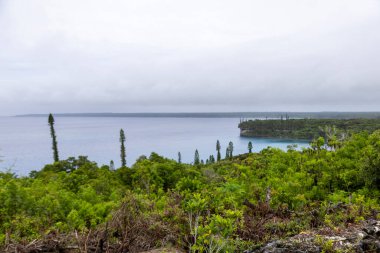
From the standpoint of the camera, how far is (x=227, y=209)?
484 cm

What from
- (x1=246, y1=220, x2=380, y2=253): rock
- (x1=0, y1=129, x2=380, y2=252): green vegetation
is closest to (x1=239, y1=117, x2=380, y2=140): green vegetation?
(x1=0, y1=129, x2=380, y2=252): green vegetation

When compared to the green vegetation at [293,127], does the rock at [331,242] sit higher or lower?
higher

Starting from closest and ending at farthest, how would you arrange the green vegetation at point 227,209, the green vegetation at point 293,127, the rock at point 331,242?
the rock at point 331,242 < the green vegetation at point 227,209 < the green vegetation at point 293,127

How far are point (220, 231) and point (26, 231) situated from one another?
4.18 metres

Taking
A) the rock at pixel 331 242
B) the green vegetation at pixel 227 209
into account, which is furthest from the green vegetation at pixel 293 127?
the rock at pixel 331 242

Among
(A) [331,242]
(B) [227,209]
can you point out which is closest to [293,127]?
(B) [227,209]

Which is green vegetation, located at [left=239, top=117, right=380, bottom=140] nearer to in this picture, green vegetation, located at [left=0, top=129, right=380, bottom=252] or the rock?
green vegetation, located at [left=0, top=129, right=380, bottom=252]

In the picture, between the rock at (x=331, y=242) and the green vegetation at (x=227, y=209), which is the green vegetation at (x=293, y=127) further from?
the rock at (x=331, y=242)

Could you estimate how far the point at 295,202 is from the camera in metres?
5.39

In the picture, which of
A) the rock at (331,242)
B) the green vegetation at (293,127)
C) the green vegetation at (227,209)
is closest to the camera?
the rock at (331,242)

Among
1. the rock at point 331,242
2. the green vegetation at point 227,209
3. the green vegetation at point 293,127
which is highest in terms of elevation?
the rock at point 331,242

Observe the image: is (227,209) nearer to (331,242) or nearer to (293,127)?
(331,242)

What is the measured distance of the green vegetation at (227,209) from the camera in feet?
12.1

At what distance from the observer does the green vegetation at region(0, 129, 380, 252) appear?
3.70m
